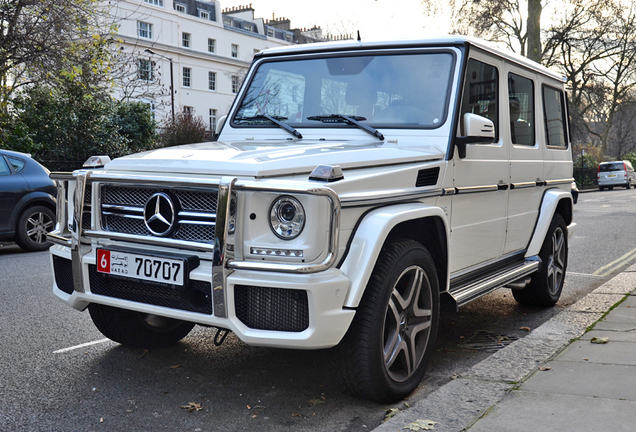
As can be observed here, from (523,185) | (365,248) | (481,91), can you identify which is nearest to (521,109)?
(523,185)

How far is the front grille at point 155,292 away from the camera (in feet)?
10.9

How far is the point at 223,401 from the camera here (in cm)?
371

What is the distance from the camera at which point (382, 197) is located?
3498 mm

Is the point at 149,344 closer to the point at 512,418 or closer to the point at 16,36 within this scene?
the point at 512,418

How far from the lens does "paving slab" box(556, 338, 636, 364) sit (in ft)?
13.8

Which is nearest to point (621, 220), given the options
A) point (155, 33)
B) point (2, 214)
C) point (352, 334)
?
point (2, 214)

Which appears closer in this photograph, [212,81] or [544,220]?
[544,220]

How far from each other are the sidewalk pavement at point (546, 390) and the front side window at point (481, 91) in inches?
64.8

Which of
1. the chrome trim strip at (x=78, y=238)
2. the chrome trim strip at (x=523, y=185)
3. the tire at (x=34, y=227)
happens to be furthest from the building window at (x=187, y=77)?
the chrome trim strip at (x=78, y=238)

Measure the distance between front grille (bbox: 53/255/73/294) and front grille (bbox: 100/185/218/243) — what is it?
43cm

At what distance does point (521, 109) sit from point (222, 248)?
340cm

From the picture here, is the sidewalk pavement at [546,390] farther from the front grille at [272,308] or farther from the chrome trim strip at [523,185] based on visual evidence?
the chrome trim strip at [523,185]

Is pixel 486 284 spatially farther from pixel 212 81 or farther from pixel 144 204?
pixel 212 81

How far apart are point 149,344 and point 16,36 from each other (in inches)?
509
